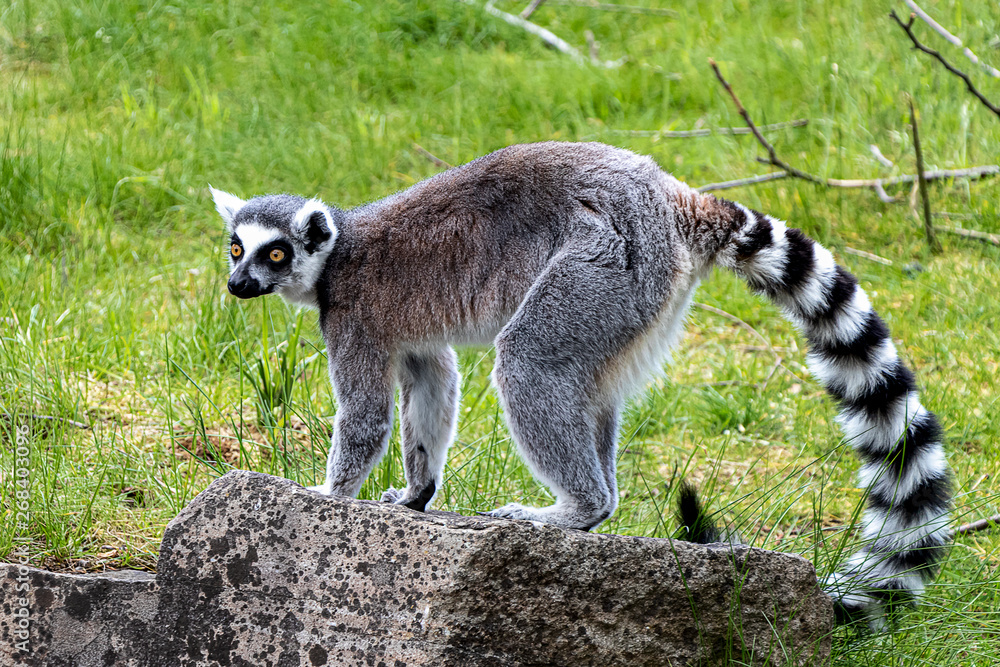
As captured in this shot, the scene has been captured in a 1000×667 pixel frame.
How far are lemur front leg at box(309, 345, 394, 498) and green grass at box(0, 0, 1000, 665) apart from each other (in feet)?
1.67

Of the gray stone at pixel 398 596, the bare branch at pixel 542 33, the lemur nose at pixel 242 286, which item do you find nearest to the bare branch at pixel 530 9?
the bare branch at pixel 542 33

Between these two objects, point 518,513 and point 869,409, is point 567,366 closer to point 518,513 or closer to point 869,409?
point 518,513

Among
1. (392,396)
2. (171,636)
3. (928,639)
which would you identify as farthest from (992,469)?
(171,636)

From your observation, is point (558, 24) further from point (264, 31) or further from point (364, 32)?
point (264, 31)

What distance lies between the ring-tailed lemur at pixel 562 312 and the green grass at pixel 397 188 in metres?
0.39

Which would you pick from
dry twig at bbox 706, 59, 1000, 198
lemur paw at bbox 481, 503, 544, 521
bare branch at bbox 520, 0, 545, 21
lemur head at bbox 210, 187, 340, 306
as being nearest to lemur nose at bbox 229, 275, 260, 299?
lemur head at bbox 210, 187, 340, 306

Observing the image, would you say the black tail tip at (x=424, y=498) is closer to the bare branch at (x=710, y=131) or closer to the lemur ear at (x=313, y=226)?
the lemur ear at (x=313, y=226)

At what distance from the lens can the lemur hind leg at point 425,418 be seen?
11.5 feet

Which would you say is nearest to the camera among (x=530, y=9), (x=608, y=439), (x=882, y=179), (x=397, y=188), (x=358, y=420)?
(x=358, y=420)

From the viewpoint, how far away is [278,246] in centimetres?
346

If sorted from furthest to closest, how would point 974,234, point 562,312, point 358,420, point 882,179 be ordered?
point 882,179 → point 974,234 → point 358,420 → point 562,312

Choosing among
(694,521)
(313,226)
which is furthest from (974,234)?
(313,226)

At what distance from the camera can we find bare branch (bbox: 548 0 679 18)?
9.49 meters

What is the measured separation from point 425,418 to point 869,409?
1.50 meters
